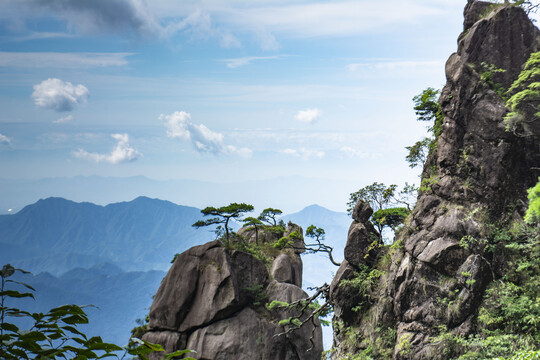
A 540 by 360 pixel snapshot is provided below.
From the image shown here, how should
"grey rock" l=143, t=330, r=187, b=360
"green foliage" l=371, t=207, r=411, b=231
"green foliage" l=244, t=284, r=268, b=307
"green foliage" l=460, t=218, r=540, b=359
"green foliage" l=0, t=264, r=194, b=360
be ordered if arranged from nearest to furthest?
"green foliage" l=0, t=264, r=194, b=360 → "green foliage" l=460, t=218, r=540, b=359 → "green foliage" l=371, t=207, r=411, b=231 → "grey rock" l=143, t=330, r=187, b=360 → "green foliage" l=244, t=284, r=268, b=307

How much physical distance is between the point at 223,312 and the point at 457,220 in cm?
1318

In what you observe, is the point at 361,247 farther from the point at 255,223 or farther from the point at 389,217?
the point at 255,223

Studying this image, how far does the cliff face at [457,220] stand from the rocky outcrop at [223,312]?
19.2 ft

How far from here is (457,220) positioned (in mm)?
14328

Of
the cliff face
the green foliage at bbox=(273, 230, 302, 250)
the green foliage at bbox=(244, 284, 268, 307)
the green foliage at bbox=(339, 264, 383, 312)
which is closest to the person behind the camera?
the cliff face

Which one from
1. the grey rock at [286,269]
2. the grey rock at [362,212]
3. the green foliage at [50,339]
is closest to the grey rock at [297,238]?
the grey rock at [286,269]

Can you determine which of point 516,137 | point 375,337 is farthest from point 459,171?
point 375,337

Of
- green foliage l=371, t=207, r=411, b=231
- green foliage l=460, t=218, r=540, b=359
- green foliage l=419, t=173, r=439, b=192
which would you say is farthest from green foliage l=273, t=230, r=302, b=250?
green foliage l=460, t=218, r=540, b=359

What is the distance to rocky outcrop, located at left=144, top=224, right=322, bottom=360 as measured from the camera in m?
21.6

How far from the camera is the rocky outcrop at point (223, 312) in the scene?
851 inches

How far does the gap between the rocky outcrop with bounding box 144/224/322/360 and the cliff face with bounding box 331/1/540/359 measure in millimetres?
5858

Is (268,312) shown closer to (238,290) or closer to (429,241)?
(238,290)

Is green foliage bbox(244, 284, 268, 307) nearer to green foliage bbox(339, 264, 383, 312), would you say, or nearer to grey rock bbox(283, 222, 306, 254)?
grey rock bbox(283, 222, 306, 254)

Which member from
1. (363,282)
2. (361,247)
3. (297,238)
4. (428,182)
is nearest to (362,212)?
(361,247)
